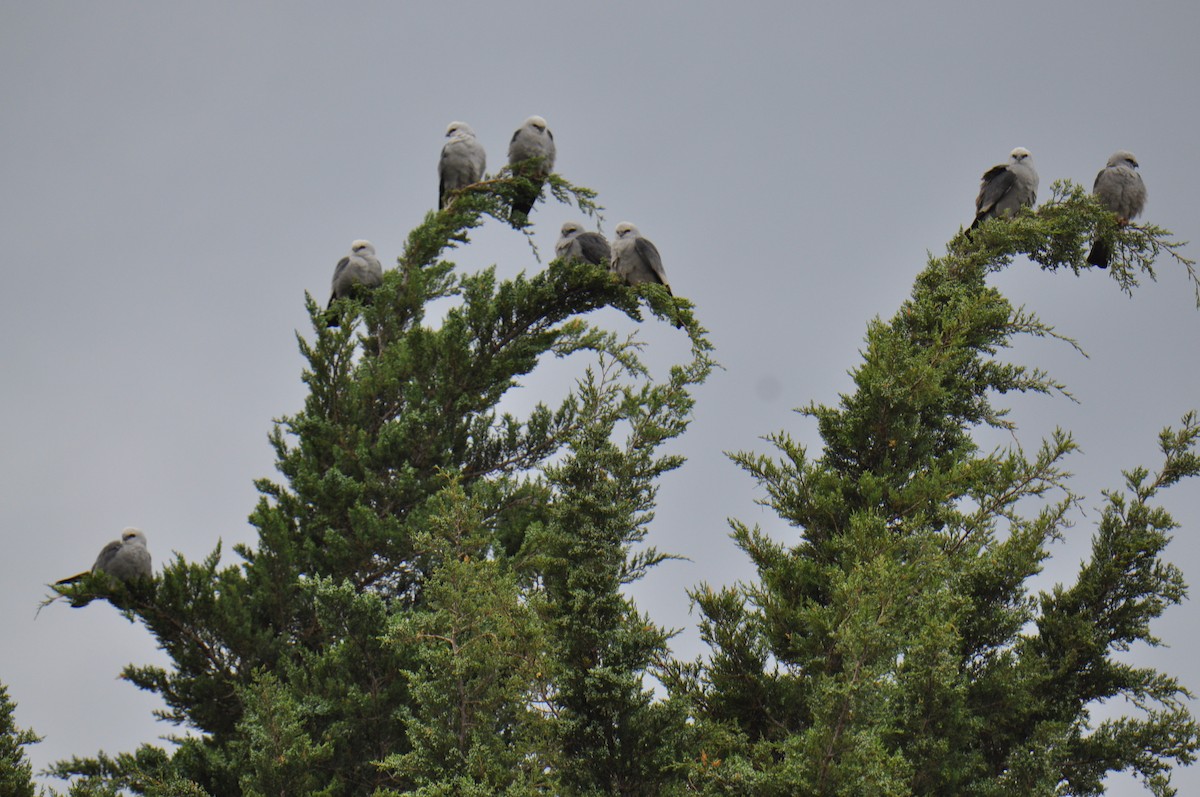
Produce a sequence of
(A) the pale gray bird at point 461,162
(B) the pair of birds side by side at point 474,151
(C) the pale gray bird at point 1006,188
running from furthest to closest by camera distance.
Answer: (A) the pale gray bird at point 461,162 < (B) the pair of birds side by side at point 474,151 < (C) the pale gray bird at point 1006,188

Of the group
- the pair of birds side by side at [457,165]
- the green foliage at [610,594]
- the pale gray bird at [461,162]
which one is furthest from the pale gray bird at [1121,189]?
the pale gray bird at [461,162]

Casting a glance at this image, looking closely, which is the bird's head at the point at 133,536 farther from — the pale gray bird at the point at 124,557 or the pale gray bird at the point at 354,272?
the pale gray bird at the point at 354,272

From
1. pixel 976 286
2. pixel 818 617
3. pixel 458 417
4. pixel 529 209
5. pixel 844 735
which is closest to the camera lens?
pixel 844 735

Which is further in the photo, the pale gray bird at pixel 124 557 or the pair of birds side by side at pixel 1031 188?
the pair of birds side by side at pixel 1031 188

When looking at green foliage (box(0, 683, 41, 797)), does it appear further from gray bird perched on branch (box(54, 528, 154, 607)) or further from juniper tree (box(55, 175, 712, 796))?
gray bird perched on branch (box(54, 528, 154, 607))

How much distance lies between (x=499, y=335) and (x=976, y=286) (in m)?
4.08

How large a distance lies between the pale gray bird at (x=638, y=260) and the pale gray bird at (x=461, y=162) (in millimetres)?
2614

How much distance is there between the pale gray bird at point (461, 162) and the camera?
48.6 ft

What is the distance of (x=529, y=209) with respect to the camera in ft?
39.5

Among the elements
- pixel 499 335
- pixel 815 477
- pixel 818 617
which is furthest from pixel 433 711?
pixel 499 335

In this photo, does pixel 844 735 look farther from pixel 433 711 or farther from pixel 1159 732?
pixel 1159 732

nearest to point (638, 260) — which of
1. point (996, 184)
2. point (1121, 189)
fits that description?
point (996, 184)

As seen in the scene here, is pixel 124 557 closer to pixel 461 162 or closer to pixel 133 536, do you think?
pixel 133 536

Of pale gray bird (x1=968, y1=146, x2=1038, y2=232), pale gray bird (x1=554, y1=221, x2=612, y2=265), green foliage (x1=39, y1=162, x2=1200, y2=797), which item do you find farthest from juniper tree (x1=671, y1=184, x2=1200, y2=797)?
pale gray bird (x1=554, y1=221, x2=612, y2=265)
